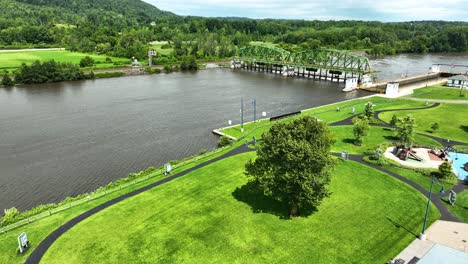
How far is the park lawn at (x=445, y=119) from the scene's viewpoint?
180 feet

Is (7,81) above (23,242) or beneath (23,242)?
above

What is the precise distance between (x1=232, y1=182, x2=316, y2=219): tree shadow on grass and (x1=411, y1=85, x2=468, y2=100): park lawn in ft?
225

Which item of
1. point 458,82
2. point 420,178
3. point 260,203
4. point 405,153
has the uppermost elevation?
point 458,82

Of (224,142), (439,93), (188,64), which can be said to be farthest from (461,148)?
(188,64)

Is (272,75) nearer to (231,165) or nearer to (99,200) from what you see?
(231,165)

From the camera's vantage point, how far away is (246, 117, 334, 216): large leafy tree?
27656mm

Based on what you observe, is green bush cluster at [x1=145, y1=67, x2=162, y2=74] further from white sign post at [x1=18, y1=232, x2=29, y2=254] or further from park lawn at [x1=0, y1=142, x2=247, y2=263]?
white sign post at [x1=18, y1=232, x2=29, y2=254]

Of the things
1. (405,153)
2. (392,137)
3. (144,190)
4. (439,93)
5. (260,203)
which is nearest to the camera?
(260,203)

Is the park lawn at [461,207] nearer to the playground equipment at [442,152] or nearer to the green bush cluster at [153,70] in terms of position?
the playground equipment at [442,152]

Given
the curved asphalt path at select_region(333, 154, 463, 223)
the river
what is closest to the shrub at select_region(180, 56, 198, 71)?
the river

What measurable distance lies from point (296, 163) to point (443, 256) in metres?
12.4

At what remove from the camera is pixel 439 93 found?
88.9 meters

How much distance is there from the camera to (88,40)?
17800 cm

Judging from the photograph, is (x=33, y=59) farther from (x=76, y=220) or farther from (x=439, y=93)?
(x=439, y=93)
